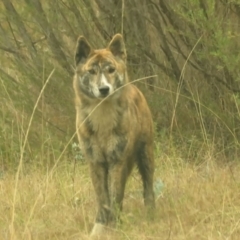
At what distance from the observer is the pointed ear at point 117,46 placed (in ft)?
23.0

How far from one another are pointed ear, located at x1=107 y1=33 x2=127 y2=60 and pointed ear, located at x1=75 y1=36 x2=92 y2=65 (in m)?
0.21

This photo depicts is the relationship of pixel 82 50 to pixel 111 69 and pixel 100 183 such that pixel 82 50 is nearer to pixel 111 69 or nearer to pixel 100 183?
pixel 111 69

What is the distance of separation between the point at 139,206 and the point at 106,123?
82cm

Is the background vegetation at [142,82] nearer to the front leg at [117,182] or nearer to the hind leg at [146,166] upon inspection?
the hind leg at [146,166]

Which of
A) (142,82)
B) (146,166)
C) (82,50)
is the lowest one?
(142,82)

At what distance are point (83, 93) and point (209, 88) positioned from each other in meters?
2.72

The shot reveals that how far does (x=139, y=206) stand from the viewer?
709 centimetres

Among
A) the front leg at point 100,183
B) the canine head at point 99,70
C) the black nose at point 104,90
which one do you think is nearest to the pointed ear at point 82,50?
the canine head at point 99,70

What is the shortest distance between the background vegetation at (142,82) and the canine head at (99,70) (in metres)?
1.04

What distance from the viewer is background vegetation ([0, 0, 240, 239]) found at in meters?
8.03

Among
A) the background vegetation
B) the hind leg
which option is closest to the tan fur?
the hind leg

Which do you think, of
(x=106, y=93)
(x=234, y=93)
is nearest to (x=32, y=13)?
(x=234, y=93)

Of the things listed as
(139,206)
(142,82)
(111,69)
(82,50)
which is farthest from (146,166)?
(142,82)

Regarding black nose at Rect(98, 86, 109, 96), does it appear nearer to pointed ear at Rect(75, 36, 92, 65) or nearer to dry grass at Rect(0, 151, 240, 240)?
pointed ear at Rect(75, 36, 92, 65)
